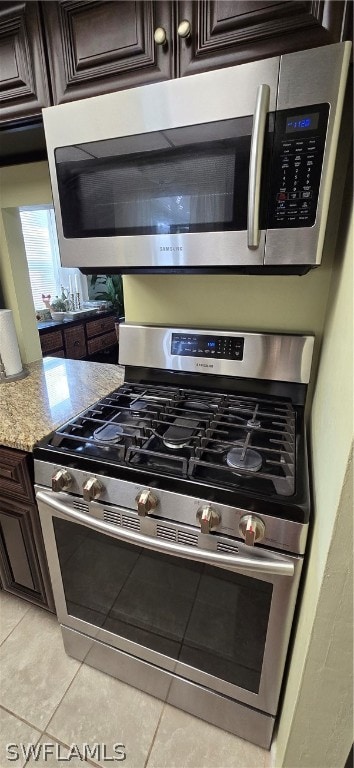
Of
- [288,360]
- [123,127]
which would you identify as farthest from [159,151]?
[288,360]

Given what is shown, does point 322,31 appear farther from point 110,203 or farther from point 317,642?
point 317,642

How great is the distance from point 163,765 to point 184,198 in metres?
1.61

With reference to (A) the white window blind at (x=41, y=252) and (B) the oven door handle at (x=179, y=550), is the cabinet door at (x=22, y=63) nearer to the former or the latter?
(B) the oven door handle at (x=179, y=550)

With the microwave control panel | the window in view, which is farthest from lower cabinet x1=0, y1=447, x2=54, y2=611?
the window

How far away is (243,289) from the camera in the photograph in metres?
1.22

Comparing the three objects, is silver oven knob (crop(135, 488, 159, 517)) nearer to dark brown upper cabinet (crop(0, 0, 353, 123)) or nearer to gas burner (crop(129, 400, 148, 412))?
gas burner (crop(129, 400, 148, 412))

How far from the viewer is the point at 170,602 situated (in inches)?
38.4

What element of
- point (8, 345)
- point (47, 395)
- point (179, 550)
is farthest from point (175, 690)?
point (8, 345)

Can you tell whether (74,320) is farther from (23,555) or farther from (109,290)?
(23,555)

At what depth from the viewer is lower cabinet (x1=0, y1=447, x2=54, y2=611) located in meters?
1.12

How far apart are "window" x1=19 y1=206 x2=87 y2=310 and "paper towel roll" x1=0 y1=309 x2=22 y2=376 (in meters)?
2.80

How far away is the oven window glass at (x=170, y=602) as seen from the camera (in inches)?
34.7

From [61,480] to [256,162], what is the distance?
0.92 m

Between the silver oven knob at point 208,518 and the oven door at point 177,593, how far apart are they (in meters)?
0.05
